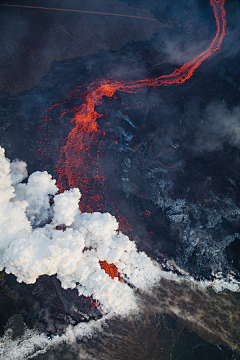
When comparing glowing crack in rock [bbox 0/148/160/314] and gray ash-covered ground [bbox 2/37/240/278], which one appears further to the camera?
gray ash-covered ground [bbox 2/37/240/278]

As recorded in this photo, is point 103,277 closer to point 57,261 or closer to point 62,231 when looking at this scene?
point 57,261

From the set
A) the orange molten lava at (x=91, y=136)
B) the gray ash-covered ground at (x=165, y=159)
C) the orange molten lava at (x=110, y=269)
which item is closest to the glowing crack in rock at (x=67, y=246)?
the orange molten lava at (x=110, y=269)

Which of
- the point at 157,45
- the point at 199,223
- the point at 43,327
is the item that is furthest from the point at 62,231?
the point at 157,45

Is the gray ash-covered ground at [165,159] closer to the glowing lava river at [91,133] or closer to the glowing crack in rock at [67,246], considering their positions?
the glowing lava river at [91,133]

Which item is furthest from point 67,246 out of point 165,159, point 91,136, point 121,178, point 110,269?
point 165,159

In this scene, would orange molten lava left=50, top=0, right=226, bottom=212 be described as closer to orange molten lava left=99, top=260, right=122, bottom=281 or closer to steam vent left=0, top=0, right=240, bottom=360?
steam vent left=0, top=0, right=240, bottom=360

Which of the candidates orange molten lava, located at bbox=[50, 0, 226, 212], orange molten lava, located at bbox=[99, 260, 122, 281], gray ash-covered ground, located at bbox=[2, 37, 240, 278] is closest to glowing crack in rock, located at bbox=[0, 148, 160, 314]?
orange molten lava, located at bbox=[99, 260, 122, 281]

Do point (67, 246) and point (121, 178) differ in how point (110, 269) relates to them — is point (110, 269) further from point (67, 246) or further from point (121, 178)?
point (121, 178)
